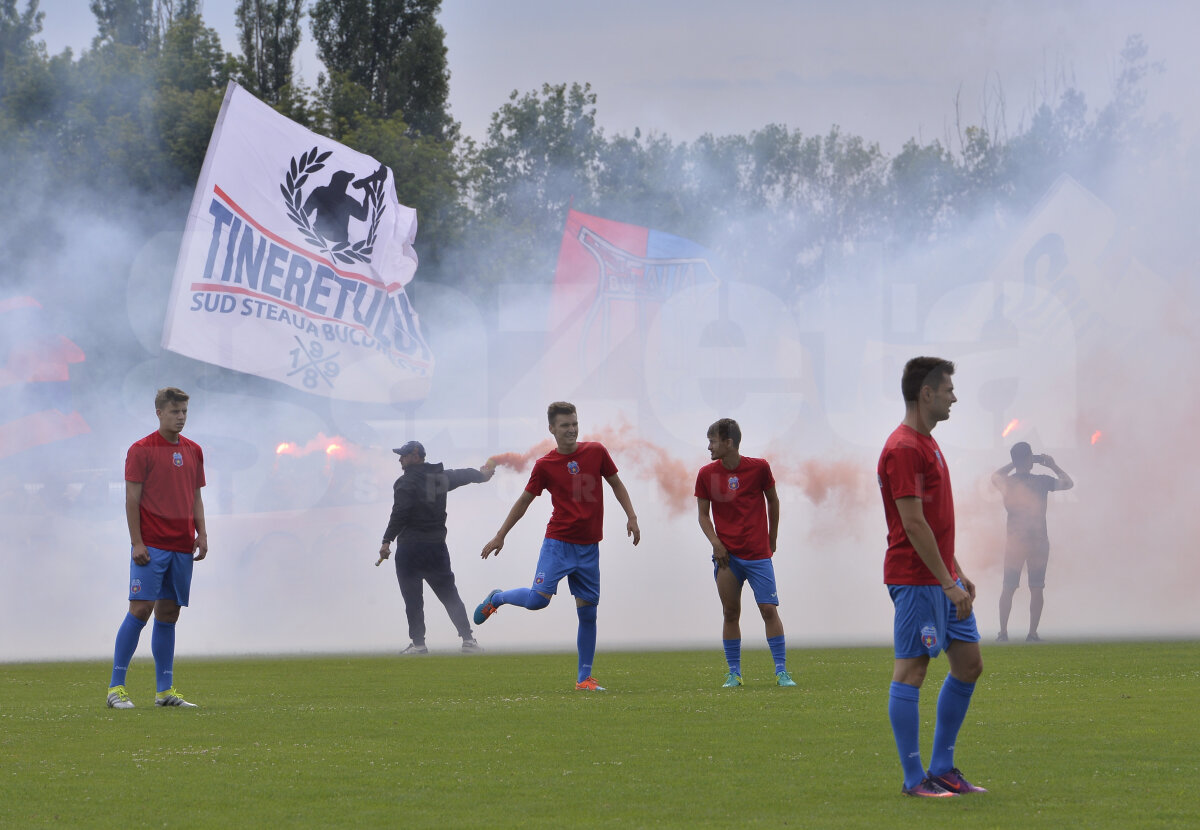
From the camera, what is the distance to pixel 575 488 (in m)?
10.6

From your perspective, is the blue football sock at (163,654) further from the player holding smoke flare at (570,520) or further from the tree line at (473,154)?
the tree line at (473,154)

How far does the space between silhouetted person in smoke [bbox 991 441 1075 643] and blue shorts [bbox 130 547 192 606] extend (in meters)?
8.78

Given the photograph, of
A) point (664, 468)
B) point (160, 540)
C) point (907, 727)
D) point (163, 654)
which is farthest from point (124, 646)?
point (664, 468)

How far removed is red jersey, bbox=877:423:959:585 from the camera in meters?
5.89

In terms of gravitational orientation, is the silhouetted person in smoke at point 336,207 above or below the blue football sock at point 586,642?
above

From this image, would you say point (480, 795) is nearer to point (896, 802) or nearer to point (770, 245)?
point (896, 802)

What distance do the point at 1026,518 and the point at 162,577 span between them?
9227mm

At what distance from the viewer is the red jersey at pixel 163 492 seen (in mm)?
9734

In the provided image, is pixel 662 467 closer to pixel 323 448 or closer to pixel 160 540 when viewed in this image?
pixel 323 448

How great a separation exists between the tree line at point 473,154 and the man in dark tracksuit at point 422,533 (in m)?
10.8

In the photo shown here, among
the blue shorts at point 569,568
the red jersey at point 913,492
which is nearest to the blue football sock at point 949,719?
the red jersey at point 913,492

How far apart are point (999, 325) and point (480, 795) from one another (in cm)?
1608

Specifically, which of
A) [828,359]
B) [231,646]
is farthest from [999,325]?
[231,646]

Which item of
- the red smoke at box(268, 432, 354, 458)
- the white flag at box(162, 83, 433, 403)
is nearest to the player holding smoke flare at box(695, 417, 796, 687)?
the white flag at box(162, 83, 433, 403)
